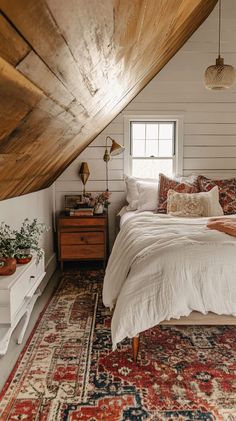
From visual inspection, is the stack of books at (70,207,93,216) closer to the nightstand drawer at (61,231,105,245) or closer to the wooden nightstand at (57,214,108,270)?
the wooden nightstand at (57,214,108,270)

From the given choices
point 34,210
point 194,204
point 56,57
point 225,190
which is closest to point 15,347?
point 34,210

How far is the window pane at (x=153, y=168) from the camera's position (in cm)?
457

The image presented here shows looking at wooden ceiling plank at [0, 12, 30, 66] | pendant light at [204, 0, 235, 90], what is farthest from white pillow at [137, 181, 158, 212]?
wooden ceiling plank at [0, 12, 30, 66]

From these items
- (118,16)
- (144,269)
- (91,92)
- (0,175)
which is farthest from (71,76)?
(144,269)

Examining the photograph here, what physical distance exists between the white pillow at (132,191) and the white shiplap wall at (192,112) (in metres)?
0.21

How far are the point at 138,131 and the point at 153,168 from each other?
19.2 inches

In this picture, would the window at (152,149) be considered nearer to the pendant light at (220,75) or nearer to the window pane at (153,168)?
the window pane at (153,168)

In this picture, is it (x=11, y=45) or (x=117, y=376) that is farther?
Result: (x=117, y=376)

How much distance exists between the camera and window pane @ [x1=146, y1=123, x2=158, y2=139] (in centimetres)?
454

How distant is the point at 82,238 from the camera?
4.08m

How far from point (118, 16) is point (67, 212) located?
3413 mm

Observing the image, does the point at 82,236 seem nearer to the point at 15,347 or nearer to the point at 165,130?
the point at 165,130

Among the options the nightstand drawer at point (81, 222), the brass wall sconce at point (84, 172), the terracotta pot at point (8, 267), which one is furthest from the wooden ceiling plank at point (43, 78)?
the brass wall sconce at point (84, 172)

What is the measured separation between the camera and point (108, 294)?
2.74 m
